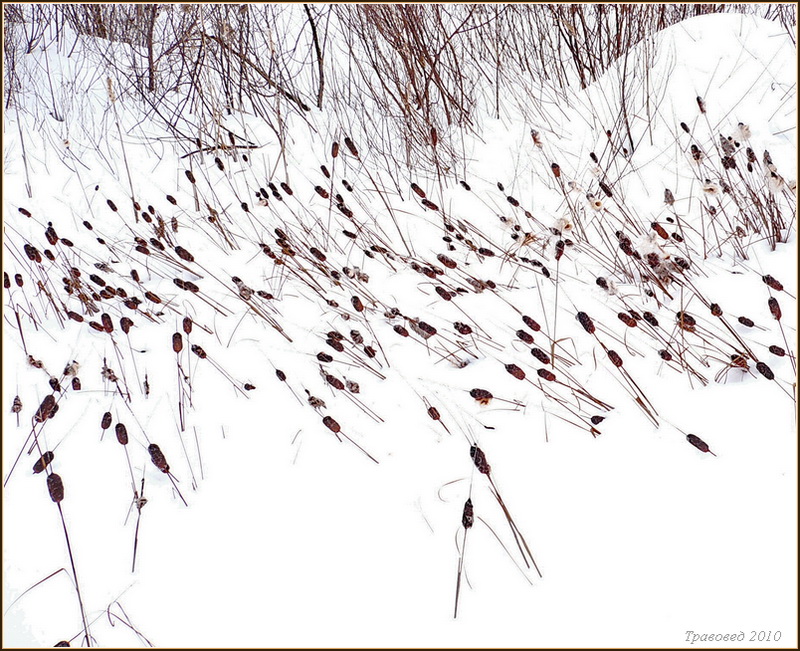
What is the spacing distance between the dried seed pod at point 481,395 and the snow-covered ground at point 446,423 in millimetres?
93

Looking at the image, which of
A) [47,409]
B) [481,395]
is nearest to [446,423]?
[481,395]

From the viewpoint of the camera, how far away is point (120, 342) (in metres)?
2.81

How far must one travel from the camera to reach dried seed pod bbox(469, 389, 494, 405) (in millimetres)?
1841

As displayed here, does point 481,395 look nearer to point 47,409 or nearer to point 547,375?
point 547,375

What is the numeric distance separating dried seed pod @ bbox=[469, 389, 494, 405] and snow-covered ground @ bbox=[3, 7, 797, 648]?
0.31 ft

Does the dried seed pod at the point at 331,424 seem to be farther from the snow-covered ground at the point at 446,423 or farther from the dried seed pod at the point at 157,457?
the dried seed pod at the point at 157,457

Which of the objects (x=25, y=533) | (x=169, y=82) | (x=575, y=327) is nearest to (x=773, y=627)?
(x=575, y=327)

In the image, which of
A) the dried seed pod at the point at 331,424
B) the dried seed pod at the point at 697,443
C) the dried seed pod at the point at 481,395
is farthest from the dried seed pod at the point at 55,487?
the dried seed pod at the point at 697,443

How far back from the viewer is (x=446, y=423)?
205cm

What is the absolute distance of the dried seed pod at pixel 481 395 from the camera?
1.84 m

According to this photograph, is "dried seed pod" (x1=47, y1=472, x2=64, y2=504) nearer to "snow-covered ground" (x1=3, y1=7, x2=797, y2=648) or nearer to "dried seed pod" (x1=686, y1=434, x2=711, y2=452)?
"snow-covered ground" (x1=3, y1=7, x2=797, y2=648)

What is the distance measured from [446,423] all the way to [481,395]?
0.23 m

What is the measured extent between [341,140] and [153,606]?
3.41 metres

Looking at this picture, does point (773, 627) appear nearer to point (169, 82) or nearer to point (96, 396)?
point (96, 396)
